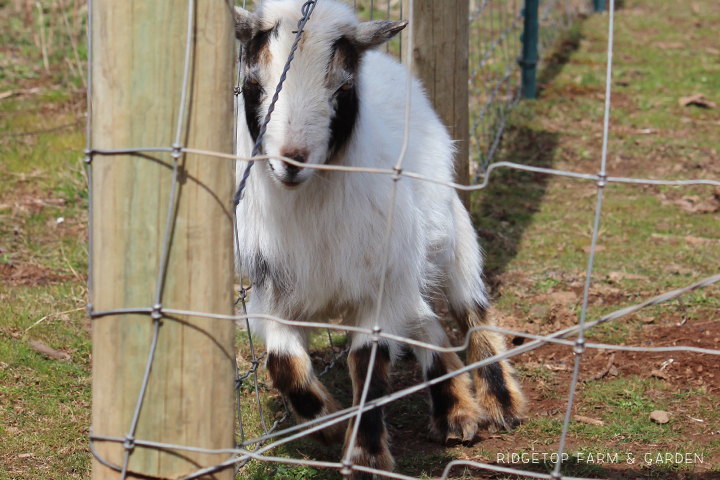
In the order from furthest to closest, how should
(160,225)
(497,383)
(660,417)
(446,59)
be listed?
(446,59), (497,383), (660,417), (160,225)

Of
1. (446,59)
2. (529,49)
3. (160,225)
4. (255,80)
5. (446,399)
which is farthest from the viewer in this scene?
(529,49)

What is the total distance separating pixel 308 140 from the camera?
2660 mm

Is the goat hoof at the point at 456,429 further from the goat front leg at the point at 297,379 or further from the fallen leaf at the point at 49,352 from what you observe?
the fallen leaf at the point at 49,352

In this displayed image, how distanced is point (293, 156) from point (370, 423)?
1.16 m

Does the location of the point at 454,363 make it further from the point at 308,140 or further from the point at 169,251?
the point at 169,251

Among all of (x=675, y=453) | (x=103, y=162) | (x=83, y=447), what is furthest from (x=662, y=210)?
(x=103, y=162)

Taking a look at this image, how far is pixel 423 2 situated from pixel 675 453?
9.13 ft

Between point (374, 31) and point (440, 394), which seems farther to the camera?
point (440, 394)

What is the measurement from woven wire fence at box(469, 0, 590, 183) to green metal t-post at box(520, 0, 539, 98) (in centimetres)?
8

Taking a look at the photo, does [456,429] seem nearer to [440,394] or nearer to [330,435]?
[440,394]

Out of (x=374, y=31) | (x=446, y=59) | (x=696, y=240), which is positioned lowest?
(x=696, y=240)

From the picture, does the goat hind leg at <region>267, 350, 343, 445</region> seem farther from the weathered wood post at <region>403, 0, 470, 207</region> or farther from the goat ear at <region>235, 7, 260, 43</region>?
the weathered wood post at <region>403, 0, 470, 207</region>

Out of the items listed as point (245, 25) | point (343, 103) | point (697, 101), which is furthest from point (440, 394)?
point (697, 101)

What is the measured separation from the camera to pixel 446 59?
4.47 metres
